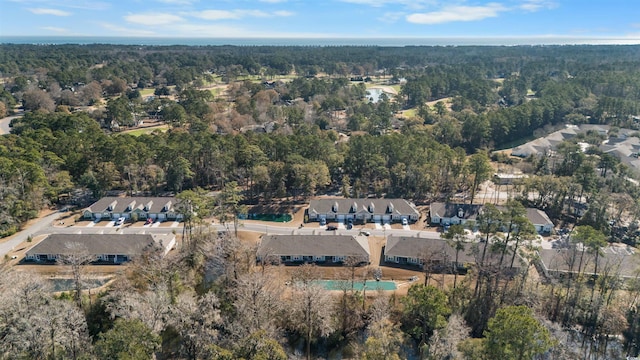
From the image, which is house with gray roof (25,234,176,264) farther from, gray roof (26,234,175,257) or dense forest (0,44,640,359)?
dense forest (0,44,640,359)

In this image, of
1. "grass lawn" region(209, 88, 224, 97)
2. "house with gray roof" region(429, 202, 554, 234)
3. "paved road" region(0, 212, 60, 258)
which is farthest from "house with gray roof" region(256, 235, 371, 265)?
"grass lawn" region(209, 88, 224, 97)

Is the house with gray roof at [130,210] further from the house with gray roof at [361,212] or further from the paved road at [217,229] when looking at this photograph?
the house with gray roof at [361,212]

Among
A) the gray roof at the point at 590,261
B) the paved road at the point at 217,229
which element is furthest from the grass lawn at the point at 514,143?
the gray roof at the point at 590,261

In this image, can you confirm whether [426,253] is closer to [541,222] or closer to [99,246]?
[541,222]

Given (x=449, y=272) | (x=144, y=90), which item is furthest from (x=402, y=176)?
(x=144, y=90)

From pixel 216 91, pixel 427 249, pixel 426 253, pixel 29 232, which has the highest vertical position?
pixel 216 91

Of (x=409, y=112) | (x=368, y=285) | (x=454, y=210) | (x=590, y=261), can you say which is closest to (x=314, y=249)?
(x=368, y=285)
